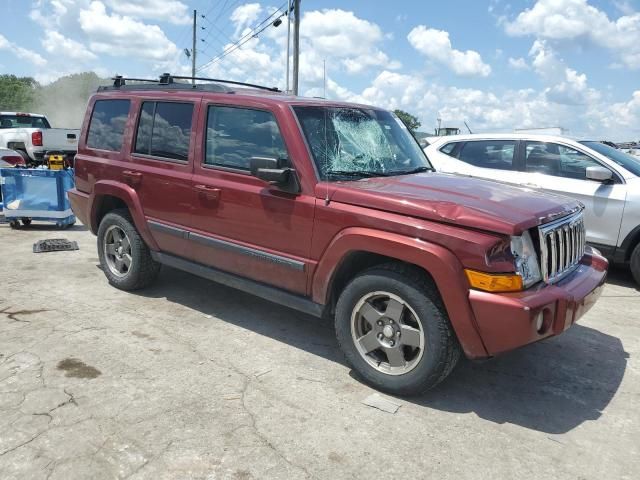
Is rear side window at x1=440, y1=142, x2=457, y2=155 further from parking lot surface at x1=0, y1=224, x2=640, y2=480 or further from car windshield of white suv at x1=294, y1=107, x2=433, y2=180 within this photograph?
parking lot surface at x1=0, y1=224, x2=640, y2=480

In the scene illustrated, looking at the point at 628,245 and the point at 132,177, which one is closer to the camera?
the point at 132,177

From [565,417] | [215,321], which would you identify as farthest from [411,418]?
[215,321]

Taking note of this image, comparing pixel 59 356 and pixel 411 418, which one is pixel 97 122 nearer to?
pixel 59 356

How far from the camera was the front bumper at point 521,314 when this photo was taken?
2928 mm

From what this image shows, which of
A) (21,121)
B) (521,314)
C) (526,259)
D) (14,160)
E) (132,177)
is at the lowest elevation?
(521,314)

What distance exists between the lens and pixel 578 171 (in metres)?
6.52

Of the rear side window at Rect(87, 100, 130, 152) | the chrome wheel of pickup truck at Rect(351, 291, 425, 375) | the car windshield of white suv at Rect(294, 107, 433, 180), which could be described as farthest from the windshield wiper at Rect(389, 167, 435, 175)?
the rear side window at Rect(87, 100, 130, 152)

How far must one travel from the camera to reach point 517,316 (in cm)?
291

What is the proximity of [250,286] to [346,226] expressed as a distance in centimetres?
107

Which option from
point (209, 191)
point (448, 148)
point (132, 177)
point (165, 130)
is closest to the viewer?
point (209, 191)

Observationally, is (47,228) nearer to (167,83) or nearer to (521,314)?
(167,83)

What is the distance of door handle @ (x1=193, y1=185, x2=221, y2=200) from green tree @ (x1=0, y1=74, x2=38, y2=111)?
54.0 meters

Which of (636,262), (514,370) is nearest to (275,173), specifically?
(514,370)

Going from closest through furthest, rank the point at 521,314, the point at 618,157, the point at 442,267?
the point at 521,314 → the point at 442,267 → the point at 618,157
